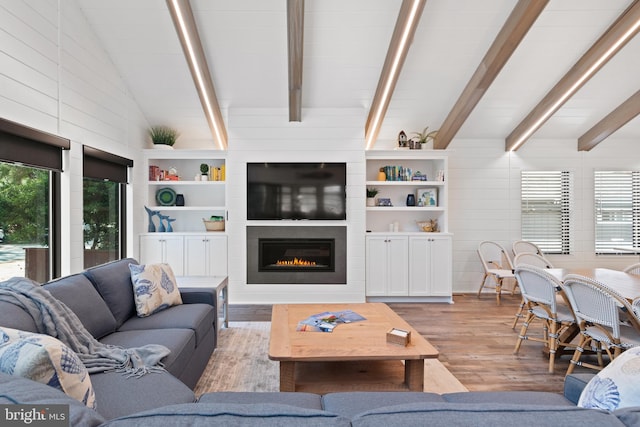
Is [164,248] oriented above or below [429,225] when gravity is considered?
below

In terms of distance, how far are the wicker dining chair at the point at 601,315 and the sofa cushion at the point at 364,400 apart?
169 cm

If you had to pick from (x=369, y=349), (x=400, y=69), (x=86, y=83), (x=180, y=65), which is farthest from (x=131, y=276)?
(x=400, y=69)

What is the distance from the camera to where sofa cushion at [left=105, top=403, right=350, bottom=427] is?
0.69m

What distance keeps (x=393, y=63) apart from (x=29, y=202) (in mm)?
3801

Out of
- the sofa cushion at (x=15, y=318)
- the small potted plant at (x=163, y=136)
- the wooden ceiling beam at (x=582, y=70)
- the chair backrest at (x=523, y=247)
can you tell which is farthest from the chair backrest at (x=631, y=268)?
the small potted plant at (x=163, y=136)

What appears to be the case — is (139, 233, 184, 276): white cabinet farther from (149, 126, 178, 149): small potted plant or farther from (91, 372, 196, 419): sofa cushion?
(91, 372, 196, 419): sofa cushion

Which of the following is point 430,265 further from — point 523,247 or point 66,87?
point 66,87

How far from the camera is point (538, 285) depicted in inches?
121

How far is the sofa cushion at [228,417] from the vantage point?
69 cm

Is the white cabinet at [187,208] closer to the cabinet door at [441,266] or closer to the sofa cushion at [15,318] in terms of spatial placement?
the cabinet door at [441,266]

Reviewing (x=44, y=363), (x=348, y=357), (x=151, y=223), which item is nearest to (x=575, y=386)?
(x=348, y=357)

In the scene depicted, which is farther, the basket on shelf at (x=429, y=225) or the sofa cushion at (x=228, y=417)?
the basket on shelf at (x=429, y=225)

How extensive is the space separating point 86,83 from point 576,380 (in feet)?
15.1

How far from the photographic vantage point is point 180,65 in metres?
4.32
